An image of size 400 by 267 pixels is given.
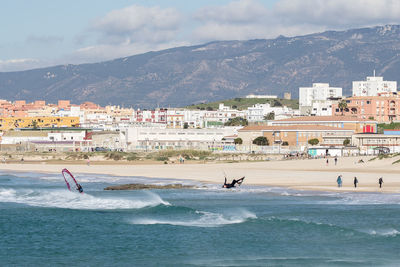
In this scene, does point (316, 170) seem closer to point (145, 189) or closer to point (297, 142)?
point (145, 189)

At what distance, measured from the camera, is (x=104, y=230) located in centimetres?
3844

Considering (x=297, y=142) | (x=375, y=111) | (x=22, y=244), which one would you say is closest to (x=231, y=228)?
(x=22, y=244)

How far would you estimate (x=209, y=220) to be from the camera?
40031 millimetres

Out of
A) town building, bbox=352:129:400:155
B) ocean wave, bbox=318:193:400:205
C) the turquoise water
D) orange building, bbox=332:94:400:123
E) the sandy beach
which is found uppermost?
orange building, bbox=332:94:400:123

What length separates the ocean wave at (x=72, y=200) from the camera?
159 ft

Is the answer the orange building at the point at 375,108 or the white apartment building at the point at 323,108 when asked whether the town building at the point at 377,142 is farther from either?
the white apartment building at the point at 323,108

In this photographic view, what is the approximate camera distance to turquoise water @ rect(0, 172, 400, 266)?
30.8 m

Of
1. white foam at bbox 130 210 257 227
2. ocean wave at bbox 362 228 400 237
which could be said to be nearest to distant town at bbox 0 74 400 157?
white foam at bbox 130 210 257 227

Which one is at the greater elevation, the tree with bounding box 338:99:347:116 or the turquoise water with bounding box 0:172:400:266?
the tree with bounding box 338:99:347:116

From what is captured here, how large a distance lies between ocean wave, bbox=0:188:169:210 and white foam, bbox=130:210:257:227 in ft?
20.1

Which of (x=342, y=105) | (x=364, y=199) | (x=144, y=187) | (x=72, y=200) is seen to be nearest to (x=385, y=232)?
(x=364, y=199)

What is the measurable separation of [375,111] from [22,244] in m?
150

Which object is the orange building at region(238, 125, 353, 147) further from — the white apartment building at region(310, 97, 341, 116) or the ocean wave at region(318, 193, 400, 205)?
the ocean wave at region(318, 193, 400, 205)

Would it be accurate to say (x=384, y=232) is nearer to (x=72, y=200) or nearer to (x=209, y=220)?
(x=209, y=220)
